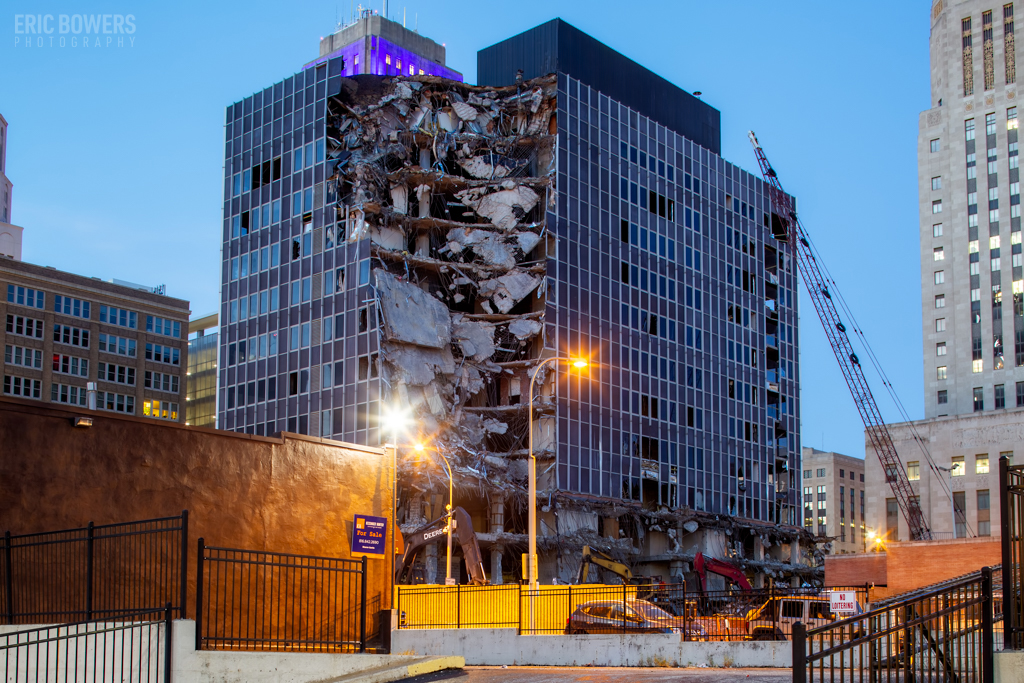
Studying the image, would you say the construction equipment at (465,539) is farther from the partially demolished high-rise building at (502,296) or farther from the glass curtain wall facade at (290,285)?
the glass curtain wall facade at (290,285)

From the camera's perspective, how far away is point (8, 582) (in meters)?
20.1

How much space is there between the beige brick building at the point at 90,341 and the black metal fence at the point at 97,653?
96.2 meters

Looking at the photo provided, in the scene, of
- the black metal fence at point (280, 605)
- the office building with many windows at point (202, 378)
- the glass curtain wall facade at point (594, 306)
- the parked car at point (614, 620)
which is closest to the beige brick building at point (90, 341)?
the office building with many windows at point (202, 378)

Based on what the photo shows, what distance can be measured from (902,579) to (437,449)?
2980 cm

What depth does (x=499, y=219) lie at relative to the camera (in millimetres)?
86562

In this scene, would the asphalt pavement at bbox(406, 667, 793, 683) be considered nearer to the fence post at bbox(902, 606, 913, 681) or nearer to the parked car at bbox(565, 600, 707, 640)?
the parked car at bbox(565, 600, 707, 640)

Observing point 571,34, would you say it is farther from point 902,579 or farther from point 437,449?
point 902,579

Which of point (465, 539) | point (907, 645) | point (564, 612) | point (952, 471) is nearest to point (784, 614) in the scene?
point (564, 612)

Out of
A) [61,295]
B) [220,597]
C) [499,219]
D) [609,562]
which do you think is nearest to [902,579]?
[609,562]

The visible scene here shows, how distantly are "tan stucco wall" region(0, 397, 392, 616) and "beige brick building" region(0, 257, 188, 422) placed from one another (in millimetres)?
90134

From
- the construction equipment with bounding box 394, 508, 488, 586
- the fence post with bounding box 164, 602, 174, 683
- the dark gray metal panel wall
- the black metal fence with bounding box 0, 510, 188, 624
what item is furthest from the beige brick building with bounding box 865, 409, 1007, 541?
the fence post with bounding box 164, 602, 174, 683

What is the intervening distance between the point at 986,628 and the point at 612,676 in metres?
10.8

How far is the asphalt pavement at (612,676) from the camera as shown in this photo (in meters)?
22.2

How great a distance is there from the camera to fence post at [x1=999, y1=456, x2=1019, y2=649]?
13367mm
